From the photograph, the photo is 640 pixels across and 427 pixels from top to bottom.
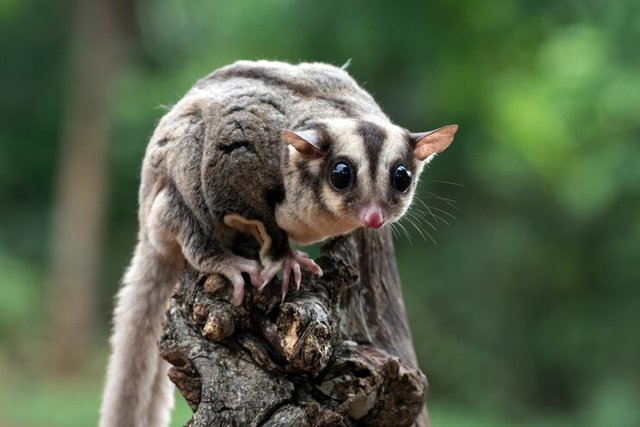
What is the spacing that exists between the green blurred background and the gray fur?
4.62 metres

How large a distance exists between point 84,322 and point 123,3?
4.39 meters

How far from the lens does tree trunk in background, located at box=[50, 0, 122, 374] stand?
1138 cm

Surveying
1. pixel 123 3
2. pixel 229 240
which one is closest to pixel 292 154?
pixel 229 240

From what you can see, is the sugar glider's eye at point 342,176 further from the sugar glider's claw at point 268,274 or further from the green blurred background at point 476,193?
the green blurred background at point 476,193

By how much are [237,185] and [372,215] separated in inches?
30.5

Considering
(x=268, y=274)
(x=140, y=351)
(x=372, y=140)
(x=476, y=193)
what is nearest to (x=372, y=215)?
(x=372, y=140)

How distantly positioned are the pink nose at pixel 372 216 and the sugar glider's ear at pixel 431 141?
491 mm

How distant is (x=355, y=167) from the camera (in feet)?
12.9

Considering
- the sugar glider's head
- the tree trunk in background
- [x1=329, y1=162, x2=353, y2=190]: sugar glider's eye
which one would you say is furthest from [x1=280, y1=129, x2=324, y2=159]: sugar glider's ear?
the tree trunk in background

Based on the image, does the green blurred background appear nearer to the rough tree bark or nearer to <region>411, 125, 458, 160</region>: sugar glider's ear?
<region>411, 125, 458, 160</region>: sugar glider's ear

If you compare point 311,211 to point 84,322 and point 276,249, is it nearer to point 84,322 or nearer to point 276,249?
point 276,249

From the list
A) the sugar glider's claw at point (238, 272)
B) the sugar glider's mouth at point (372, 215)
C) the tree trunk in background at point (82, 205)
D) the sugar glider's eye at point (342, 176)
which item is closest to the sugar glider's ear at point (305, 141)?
the sugar glider's eye at point (342, 176)

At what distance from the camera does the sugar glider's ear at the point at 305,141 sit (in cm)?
387

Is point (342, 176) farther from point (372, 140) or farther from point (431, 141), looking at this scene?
point (431, 141)
